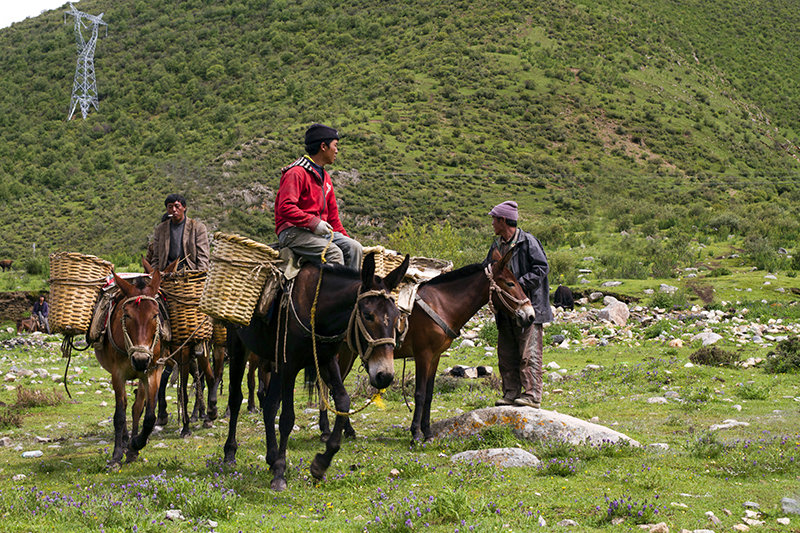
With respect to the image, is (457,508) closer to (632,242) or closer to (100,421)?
(100,421)

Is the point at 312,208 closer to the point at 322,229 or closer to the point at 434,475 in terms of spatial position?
the point at 322,229

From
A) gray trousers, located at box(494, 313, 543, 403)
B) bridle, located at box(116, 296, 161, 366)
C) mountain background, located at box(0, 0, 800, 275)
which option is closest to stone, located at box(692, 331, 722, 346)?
gray trousers, located at box(494, 313, 543, 403)

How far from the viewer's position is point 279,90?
6838cm

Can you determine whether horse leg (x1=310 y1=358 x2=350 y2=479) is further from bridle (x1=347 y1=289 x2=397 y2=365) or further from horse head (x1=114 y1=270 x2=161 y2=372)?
horse head (x1=114 y1=270 x2=161 y2=372)

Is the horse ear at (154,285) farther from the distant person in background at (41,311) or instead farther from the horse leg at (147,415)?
the distant person in background at (41,311)

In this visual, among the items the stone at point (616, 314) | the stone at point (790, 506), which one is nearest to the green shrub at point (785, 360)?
the stone at point (616, 314)

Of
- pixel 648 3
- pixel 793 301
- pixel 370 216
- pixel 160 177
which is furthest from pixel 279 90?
pixel 793 301

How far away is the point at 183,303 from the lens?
28.9ft

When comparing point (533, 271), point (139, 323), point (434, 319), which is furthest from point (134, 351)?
point (533, 271)

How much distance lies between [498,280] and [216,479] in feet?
13.1

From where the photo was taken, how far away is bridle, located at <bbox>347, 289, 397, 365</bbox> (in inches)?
248

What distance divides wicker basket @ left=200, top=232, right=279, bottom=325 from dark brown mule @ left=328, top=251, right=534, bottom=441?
7.48ft

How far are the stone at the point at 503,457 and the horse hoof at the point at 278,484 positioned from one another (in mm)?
1814

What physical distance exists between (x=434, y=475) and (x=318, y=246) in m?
2.47
